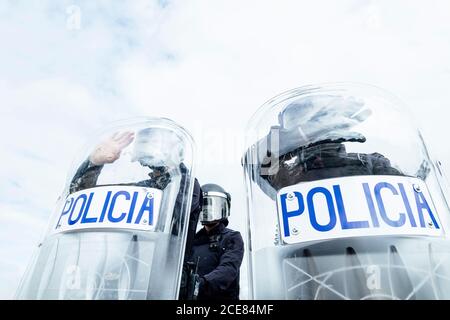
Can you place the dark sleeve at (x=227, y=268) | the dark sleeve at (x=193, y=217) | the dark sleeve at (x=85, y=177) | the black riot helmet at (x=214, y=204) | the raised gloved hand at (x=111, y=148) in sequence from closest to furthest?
the dark sleeve at (x=85, y=177), the raised gloved hand at (x=111, y=148), the dark sleeve at (x=193, y=217), the dark sleeve at (x=227, y=268), the black riot helmet at (x=214, y=204)

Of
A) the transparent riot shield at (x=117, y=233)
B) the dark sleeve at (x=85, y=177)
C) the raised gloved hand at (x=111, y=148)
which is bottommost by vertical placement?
the transparent riot shield at (x=117, y=233)

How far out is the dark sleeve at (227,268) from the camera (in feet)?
9.91

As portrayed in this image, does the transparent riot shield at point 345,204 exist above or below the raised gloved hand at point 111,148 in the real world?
below

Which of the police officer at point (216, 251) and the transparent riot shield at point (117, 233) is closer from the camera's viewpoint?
the transparent riot shield at point (117, 233)

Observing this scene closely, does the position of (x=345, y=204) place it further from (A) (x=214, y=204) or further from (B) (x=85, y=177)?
(A) (x=214, y=204)

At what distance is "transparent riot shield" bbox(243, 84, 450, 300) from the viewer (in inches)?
63.6

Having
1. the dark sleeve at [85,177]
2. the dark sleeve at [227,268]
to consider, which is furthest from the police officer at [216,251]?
the dark sleeve at [85,177]

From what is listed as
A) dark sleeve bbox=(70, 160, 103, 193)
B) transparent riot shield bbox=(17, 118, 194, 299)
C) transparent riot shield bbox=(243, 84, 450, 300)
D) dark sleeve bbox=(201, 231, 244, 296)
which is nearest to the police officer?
dark sleeve bbox=(201, 231, 244, 296)

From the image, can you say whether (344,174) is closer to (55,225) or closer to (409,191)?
(409,191)

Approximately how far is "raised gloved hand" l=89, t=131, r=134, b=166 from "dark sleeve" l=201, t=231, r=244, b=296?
1.28m

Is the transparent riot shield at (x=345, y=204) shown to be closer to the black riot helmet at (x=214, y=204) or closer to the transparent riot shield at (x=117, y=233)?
the transparent riot shield at (x=117, y=233)

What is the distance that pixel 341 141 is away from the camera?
2119 mm
